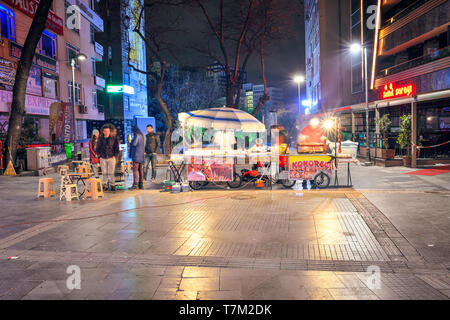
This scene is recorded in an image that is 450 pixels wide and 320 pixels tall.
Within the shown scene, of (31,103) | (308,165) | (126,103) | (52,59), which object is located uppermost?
(52,59)

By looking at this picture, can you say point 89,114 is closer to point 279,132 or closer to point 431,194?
point 279,132

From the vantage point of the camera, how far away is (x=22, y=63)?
18.4 m

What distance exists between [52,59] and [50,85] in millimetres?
1810

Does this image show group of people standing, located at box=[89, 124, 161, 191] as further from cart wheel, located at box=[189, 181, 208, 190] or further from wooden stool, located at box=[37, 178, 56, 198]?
cart wheel, located at box=[189, 181, 208, 190]

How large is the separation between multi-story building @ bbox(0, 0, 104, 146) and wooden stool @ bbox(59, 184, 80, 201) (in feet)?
37.1

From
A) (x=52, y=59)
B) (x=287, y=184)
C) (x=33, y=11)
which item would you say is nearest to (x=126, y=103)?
(x=52, y=59)

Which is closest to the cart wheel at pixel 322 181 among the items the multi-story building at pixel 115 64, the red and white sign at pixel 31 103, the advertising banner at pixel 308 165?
the advertising banner at pixel 308 165

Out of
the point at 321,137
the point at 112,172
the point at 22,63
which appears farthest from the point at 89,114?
the point at 321,137

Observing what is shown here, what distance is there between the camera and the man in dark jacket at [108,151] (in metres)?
12.2

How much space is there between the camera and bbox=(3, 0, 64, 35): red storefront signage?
866 inches

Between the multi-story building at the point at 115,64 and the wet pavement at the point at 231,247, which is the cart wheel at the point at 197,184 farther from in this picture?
the multi-story building at the point at 115,64

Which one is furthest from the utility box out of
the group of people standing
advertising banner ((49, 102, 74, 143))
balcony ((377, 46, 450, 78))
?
balcony ((377, 46, 450, 78))

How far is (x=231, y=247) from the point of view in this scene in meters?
6.41

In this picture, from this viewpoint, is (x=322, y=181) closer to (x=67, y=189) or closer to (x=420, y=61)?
(x=67, y=189)
